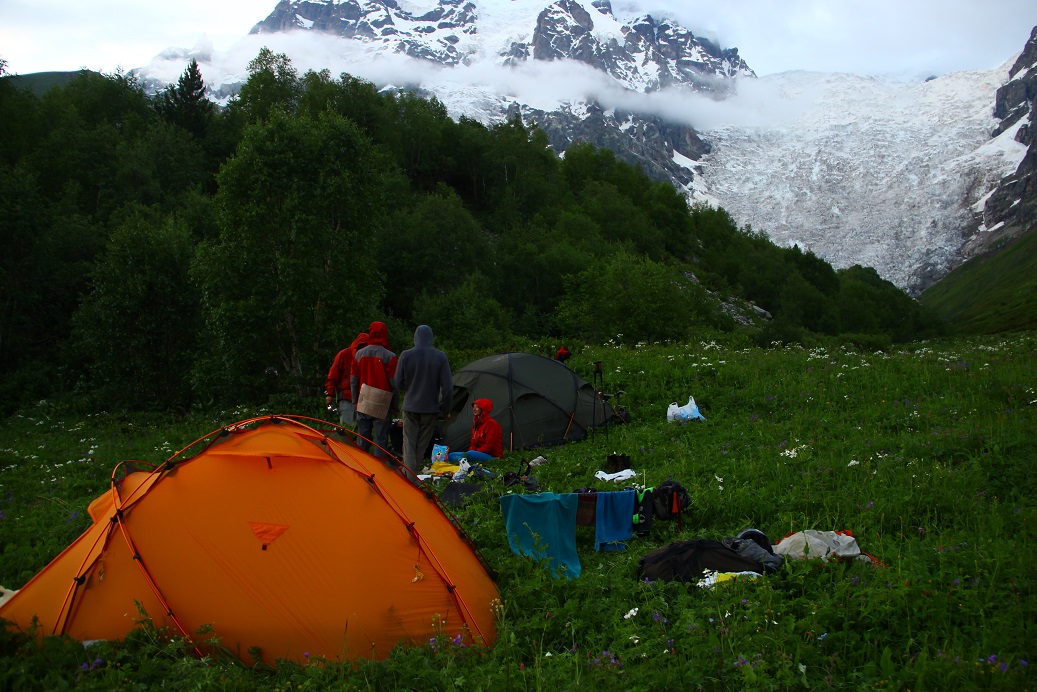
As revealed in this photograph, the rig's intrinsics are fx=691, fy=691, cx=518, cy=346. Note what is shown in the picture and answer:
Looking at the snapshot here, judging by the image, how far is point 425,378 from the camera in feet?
31.1

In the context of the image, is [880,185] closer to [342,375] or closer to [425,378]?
[342,375]

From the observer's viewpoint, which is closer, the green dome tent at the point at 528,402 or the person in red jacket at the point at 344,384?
the person in red jacket at the point at 344,384

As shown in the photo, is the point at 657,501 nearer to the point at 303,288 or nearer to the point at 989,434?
the point at 989,434

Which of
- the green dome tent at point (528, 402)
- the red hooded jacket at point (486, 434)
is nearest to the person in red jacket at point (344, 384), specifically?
the green dome tent at point (528, 402)

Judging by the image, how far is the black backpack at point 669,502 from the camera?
6941 millimetres

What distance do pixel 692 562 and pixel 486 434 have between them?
233 inches

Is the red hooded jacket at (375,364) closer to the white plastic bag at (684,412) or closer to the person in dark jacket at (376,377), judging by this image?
the person in dark jacket at (376,377)

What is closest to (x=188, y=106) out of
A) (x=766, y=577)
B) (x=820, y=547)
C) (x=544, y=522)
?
(x=544, y=522)

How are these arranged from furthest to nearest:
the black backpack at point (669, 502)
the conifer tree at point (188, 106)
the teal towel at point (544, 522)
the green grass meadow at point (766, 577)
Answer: the conifer tree at point (188, 106) < the black backpack at point (669, 502) < the teal towel at point (544, 522) < the green grass meadow at point (766, 577)

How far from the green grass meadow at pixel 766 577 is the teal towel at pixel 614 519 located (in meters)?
0.13

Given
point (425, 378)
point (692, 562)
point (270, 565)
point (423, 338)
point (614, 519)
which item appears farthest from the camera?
point (423, 338)

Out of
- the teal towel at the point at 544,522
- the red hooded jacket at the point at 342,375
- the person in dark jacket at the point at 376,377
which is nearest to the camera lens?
the teal towel at the point at 544,522

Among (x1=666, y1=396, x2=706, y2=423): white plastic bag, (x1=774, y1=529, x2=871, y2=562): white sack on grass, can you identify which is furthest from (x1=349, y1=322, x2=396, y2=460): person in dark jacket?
(x1=774, y1=529, x2=871, y2=562): white sack on grass

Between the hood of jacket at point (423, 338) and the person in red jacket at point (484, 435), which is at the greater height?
the hood of jacket at point (423, 338)
